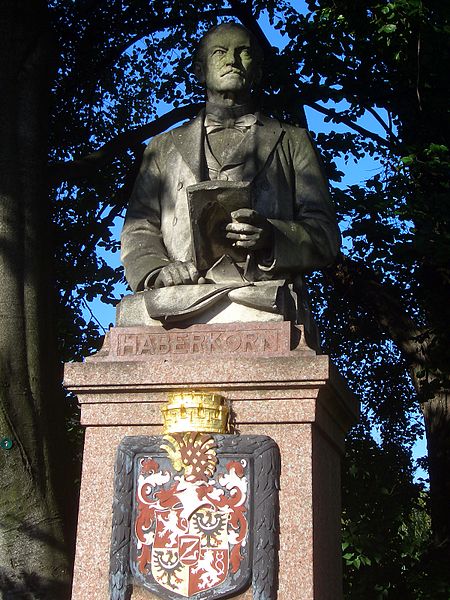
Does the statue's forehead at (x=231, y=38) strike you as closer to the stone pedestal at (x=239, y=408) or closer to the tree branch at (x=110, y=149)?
the stone pedestal at (x=239, y=408)

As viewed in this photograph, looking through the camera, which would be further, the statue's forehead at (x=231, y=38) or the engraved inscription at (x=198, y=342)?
the statue's forehead at (x=231, y=38)

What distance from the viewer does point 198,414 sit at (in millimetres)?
5211

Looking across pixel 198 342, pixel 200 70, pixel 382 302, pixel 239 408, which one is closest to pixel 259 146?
pixel 200 70

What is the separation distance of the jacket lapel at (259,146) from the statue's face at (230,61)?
0.28 metres

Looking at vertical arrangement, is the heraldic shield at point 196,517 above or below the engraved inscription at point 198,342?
below

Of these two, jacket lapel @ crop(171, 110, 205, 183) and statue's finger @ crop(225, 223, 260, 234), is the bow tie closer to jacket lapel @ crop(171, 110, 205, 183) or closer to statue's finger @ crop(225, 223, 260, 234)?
jacket lapel @ crop(171, 110, 205, 183)

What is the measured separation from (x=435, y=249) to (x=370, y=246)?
203 cm

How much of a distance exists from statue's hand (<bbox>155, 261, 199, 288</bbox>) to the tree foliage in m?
3.77

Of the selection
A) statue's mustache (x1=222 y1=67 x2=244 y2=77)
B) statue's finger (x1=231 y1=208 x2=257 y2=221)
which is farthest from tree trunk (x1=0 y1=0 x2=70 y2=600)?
statue's finger (x1=231 y1=208 x2=257 y2=221)

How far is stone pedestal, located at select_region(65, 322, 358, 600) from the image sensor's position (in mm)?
5070

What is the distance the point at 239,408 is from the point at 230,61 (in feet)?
7.80

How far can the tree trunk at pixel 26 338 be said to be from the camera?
7.47 metres

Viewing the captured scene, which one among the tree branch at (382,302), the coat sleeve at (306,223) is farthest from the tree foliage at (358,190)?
the coat sleeve at (306,223)

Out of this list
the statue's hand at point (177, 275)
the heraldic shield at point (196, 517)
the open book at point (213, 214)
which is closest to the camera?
the heraldic shield at point (196, 517)
